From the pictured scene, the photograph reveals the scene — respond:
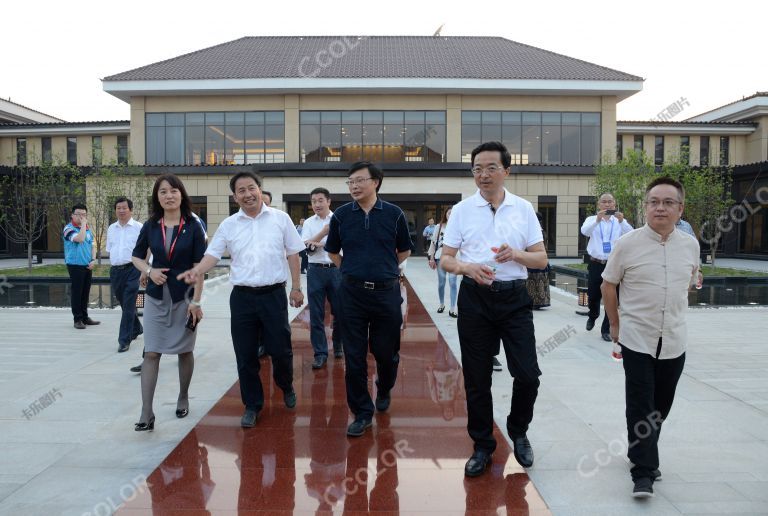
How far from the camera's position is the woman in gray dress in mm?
4562

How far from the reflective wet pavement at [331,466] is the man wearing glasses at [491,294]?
1.04 ft

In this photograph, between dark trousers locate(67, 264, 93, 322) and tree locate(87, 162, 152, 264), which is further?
tree locate(87, 162, 152, 264)

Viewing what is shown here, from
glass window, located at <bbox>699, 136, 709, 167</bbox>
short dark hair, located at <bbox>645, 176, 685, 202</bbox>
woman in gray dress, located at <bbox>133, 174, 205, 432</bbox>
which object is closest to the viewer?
short dark hair, located at <bbox>645, 176, 685, 202</bbox>

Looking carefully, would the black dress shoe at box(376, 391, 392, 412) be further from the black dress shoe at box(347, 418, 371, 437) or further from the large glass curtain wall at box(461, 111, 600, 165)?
the large glass curtain wall at box(461, 111, 600, 165)

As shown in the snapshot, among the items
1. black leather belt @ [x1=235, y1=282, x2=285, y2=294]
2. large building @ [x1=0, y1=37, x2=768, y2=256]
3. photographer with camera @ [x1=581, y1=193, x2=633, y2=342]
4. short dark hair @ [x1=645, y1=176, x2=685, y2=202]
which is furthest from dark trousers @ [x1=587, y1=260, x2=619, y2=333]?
large building @ [x1=0, y1=37, x2=768, y2=256]

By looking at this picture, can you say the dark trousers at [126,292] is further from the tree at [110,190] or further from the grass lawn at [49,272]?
the tree at [110,190]

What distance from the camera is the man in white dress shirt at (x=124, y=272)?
7340mm

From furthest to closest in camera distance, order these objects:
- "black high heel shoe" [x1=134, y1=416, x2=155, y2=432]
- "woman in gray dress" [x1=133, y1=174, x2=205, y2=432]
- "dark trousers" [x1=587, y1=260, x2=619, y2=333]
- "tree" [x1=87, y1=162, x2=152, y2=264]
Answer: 1. "tree" [x1=87, y1=162, x2=152, y2=264]
2. "dark trousers" [x1=587, y1=260, x2=619, y2=333]
3. "woman in gray dress" [x1=133, y1=174, x2=205, y2=432]
4. "black high heel shoe" [x1=134, y1=416, x2=155, y2=432]

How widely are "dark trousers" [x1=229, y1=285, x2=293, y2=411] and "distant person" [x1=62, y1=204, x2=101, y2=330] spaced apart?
5411mm

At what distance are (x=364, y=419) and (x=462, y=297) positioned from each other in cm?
144

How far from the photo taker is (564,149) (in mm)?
29078

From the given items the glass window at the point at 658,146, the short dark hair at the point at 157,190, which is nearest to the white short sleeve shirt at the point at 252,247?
the short dark hair at the point at 157,190

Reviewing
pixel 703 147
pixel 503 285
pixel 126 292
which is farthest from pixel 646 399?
pixel 703 147

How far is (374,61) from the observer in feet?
102
